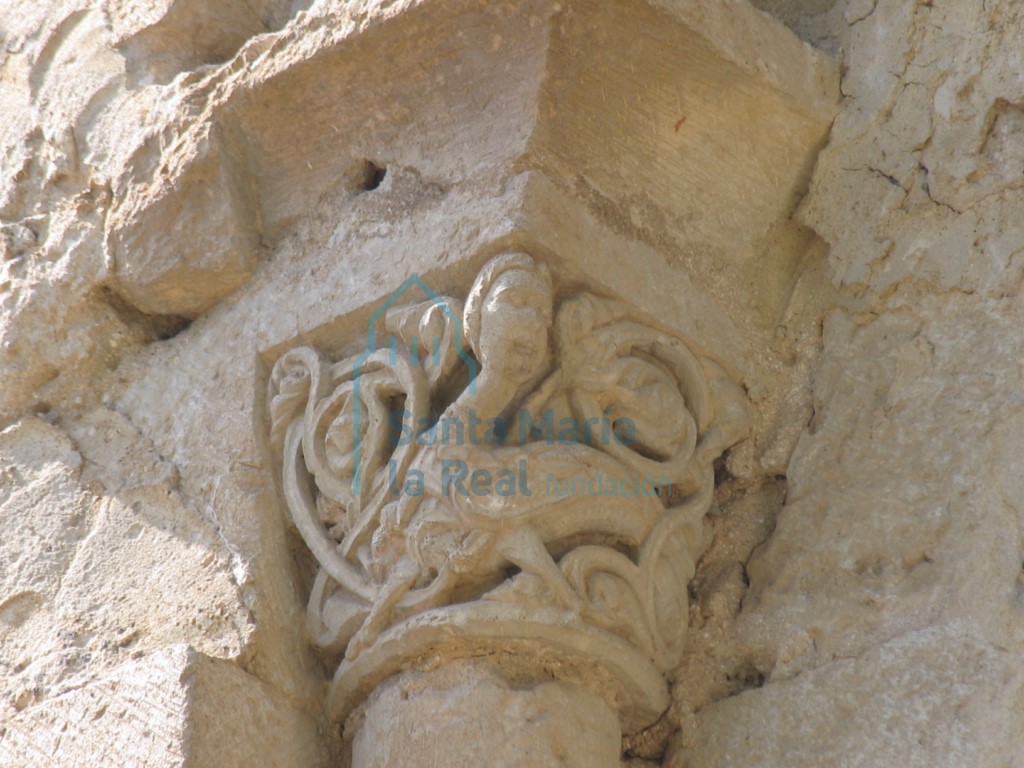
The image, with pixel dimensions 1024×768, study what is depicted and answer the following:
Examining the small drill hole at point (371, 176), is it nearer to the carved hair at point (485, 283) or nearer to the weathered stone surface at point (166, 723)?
the carved hair at point (485, 283)

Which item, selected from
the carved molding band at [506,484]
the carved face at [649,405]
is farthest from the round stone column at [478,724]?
the carved face at [649,405]

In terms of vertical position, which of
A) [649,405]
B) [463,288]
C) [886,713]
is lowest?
[886,713]

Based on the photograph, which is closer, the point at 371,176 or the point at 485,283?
the point at 485,283

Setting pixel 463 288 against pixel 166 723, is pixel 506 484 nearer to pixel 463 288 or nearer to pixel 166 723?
pixel 463 288

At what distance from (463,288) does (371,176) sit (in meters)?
0.35

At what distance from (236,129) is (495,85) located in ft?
1.63

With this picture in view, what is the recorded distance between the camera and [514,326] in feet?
6.76

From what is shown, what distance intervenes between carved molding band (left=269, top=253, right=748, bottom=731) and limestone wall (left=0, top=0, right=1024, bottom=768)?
0.25 feet

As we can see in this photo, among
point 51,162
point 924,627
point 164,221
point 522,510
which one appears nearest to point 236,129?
point 164,221

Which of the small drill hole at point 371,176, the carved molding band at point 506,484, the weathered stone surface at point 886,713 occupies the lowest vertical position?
the weathered stone surface at point 886,713

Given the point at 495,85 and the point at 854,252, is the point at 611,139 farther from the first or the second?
the point at 854,252

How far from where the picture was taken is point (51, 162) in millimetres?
2662

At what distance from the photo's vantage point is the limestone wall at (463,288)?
210cm

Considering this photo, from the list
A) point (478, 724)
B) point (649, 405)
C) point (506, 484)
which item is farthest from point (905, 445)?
point (478, 724)
